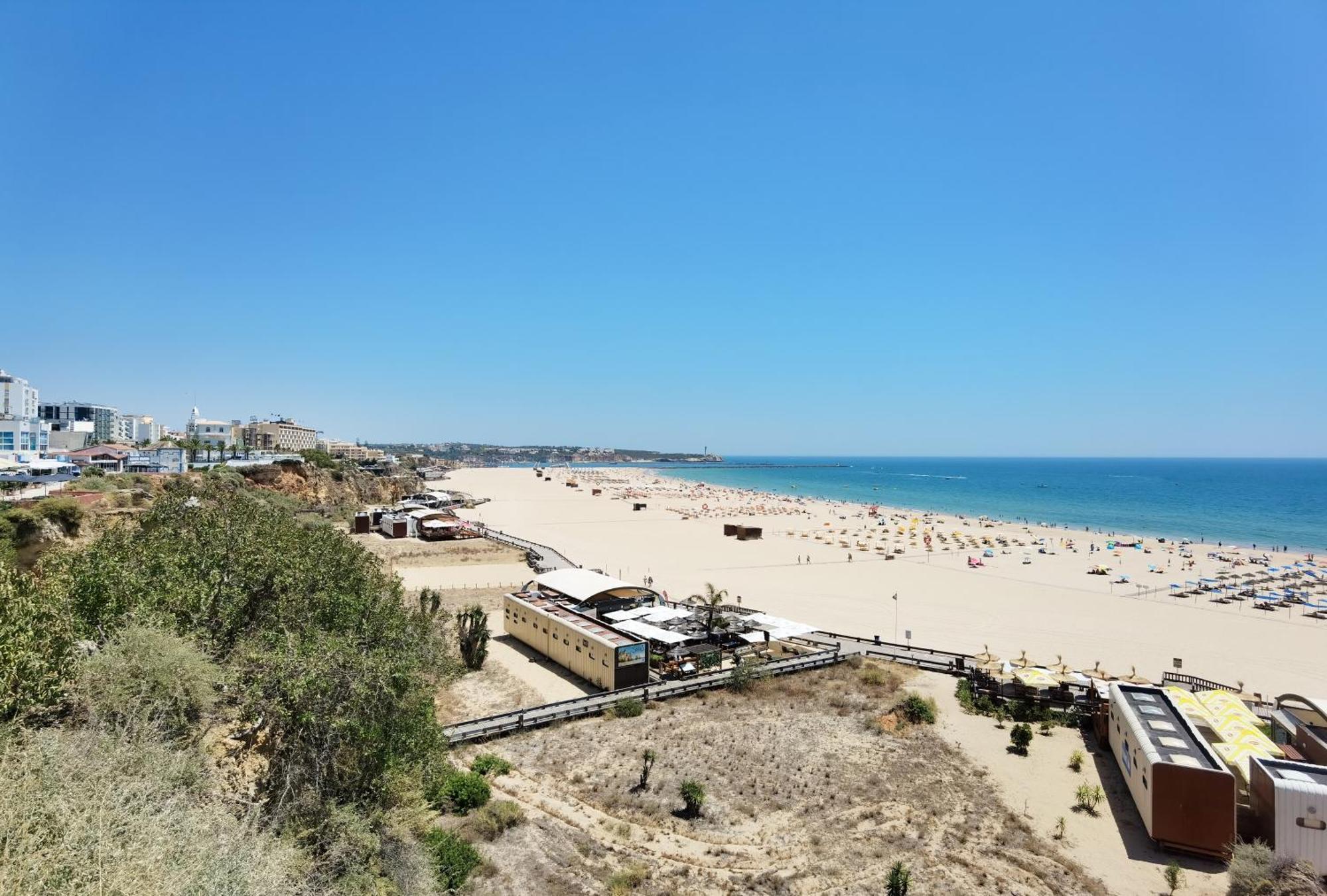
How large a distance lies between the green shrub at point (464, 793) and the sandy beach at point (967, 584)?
2157cm

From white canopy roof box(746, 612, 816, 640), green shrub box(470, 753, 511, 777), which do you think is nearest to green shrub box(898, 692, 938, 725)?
white canopy roof box(746, 612, 816, 640)

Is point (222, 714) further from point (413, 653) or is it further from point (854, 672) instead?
point (854, 672)

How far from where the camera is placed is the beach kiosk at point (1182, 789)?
1348 cm

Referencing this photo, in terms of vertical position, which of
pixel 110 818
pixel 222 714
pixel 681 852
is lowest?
pixel 681 852

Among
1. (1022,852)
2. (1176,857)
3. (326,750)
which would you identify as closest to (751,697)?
(1022,852)

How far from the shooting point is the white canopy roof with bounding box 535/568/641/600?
2970cm

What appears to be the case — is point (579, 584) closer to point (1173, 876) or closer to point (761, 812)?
point (761, 812)

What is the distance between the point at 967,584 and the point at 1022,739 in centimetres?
2837

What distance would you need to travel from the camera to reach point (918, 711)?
66.2 feet

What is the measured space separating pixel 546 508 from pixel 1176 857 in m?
80.2

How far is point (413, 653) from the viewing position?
1301 cm

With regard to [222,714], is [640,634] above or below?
below

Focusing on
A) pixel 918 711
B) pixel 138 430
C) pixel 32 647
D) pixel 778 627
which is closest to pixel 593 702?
pixel 778 627

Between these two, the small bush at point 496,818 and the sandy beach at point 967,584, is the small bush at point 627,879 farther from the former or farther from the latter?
the sandy beach at point 967,584
